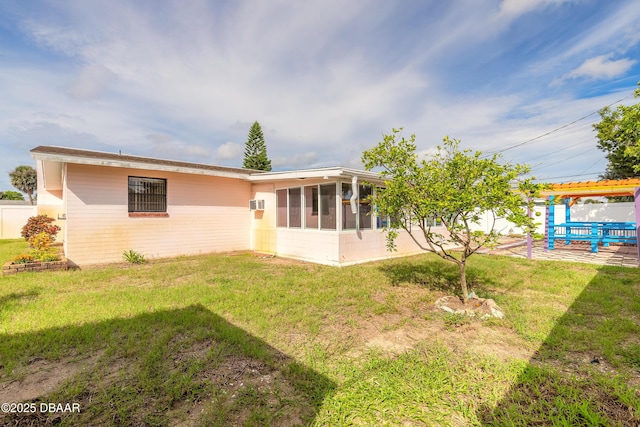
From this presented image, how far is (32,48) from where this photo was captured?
8.31 metres

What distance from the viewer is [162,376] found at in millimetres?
2635

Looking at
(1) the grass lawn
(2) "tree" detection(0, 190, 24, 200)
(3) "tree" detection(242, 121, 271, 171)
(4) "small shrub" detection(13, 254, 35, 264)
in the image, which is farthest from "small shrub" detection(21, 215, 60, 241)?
(2) "tree" detection(0, 190, 24, 200)

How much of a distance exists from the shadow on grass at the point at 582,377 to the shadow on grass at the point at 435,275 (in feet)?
5.97

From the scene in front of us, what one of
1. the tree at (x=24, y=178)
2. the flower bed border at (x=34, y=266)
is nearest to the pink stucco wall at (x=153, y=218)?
the flower bed border at (x=34, y=266)

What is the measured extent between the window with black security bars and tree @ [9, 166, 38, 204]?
4959 cm

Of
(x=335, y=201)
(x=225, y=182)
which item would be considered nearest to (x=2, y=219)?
(x=225, y=182)

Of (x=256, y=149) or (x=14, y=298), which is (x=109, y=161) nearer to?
(x=14, y=298)

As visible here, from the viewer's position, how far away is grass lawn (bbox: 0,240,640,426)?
2.17 meters

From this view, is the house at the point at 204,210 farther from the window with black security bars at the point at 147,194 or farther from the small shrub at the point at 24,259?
the small shrub at the point at 24,259

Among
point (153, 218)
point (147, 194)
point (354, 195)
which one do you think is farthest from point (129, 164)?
point (354, 195)

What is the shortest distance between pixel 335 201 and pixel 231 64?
7.16m

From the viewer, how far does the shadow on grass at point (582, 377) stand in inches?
82.4

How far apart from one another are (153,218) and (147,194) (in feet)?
2.71

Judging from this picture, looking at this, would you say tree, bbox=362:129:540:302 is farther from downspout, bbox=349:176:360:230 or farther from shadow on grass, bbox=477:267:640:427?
downspout, bbox=349:176:360:230
